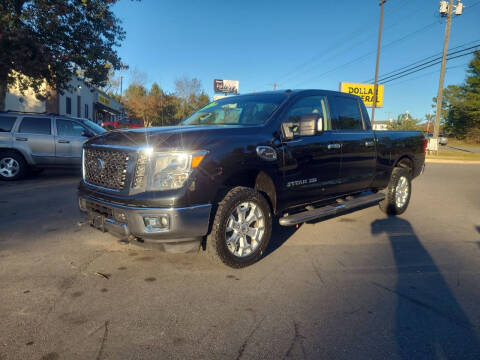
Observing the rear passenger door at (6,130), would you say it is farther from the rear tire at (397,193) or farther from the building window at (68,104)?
the building window at (68,104)

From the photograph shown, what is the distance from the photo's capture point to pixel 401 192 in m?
6.35

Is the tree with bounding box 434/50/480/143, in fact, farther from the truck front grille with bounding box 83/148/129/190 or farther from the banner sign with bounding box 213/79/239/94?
the truck front grille with bounding box 83/148/129/190

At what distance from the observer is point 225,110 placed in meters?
4.82

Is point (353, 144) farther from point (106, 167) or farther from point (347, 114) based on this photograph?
point (106, 167)

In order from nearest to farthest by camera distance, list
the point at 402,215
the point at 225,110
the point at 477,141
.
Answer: the point at 225,110, the point at 402,215, the point at 477,141

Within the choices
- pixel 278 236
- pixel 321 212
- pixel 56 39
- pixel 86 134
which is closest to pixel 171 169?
pixel 321 212

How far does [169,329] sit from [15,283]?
5.58 feet

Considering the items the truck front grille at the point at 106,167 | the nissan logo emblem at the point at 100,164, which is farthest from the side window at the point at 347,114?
the nissan logo emblem at the point at 100,164

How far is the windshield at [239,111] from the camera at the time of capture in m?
4.31

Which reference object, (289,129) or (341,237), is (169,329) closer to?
(289,129)

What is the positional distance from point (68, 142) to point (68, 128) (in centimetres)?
41

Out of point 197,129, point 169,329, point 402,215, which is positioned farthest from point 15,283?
point 402,215

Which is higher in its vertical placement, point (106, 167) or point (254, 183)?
point (106, 167)

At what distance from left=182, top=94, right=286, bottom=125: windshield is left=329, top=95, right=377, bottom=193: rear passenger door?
1118mm
